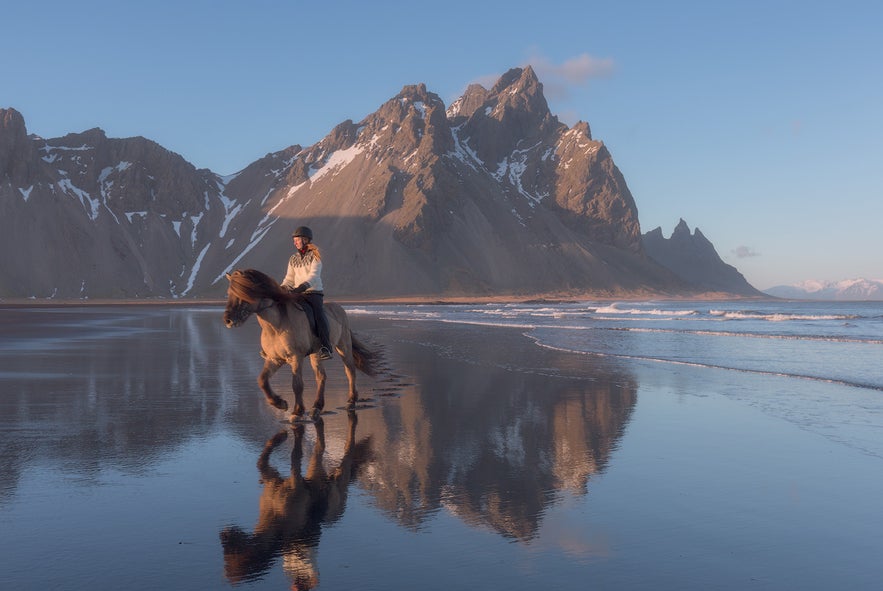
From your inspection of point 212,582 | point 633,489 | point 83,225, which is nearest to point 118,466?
point 212,582

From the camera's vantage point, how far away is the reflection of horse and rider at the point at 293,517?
5.11m

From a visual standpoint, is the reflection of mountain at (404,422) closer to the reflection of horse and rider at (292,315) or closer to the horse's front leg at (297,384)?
the horse's front leg at (297,384)

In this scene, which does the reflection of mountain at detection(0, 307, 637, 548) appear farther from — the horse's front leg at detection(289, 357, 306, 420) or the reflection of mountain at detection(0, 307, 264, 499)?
the horse's front leg at detection(289, 357, 306, 420)

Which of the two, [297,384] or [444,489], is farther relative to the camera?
[297,384]

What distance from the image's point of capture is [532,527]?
603cm

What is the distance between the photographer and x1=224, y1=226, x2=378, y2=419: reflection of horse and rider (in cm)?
1032

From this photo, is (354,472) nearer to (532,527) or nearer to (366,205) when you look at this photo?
(532,527)

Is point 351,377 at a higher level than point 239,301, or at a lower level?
lower

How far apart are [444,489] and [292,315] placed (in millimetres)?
4630

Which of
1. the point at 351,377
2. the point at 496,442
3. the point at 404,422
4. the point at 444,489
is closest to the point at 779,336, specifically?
the point at 351,377

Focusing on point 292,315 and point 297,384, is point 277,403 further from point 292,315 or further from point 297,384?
point 292,315

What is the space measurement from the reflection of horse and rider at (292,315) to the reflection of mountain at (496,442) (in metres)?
1.36

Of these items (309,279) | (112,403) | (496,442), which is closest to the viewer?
(496,442)

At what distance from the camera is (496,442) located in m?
9.73
